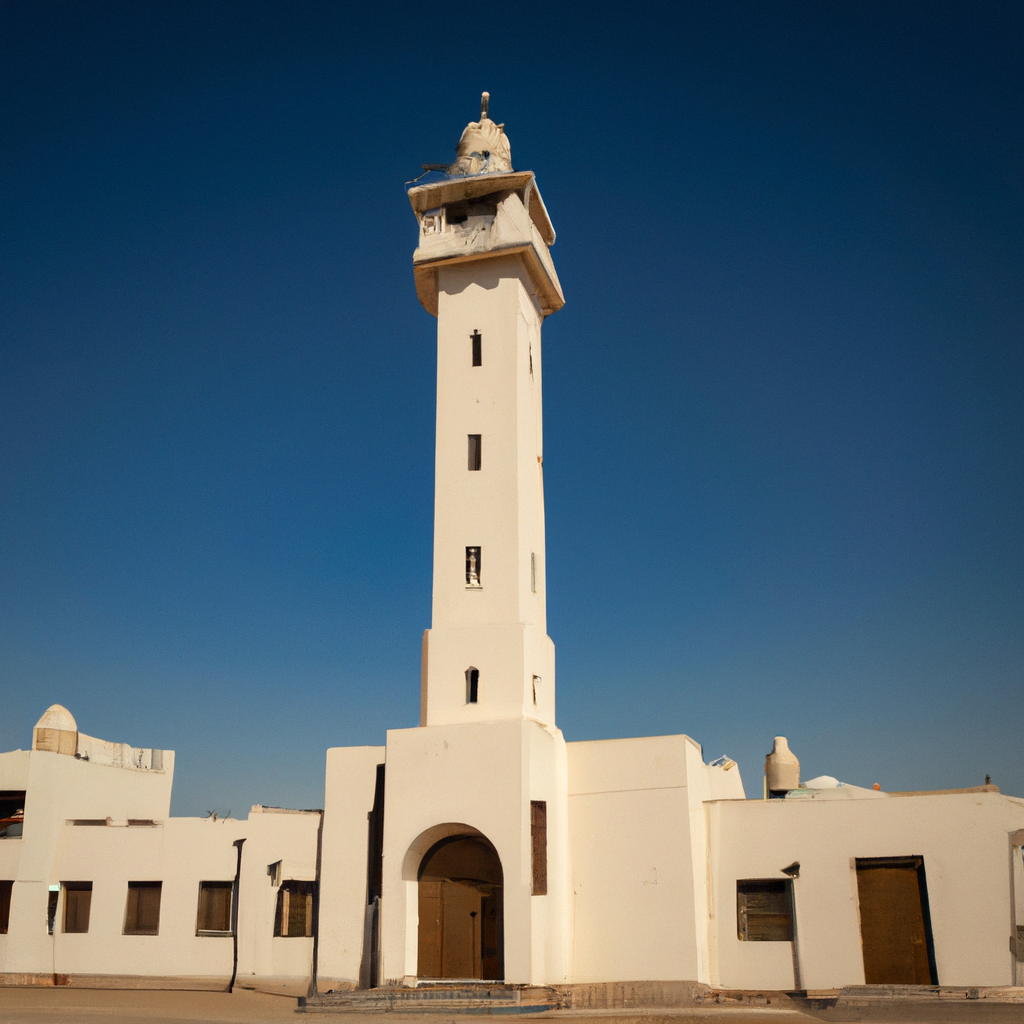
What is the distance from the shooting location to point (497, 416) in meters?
24.0

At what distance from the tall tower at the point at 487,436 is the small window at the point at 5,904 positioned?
1333 centimetres

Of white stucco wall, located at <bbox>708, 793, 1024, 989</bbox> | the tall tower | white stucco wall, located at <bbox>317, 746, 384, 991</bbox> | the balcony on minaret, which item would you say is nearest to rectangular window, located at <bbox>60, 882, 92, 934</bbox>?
white stucco wall, located at <bbox>317, 746, 384, 991</bbox>

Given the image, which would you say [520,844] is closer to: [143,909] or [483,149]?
[143,909]

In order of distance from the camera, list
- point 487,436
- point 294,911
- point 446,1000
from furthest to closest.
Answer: point 294,911
point 487,436
point 446,1000

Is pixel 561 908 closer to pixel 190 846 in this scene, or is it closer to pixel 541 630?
pixel 541 630

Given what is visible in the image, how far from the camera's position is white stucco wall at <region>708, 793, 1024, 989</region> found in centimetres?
2069

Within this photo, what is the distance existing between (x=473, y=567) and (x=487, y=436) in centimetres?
303

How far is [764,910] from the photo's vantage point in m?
22.0

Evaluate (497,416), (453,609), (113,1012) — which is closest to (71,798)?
(113,1012)

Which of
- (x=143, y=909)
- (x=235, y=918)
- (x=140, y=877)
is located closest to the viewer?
(x=235, y=918)

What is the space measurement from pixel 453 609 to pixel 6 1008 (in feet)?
37.3

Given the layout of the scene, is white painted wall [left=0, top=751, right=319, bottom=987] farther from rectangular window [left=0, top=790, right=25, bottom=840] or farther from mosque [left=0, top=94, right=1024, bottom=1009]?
rectangular window [left=0, top=790, right=25, bottom=840]

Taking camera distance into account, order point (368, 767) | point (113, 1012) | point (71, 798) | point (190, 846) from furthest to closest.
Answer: point (71, 798), point (190, 846), point (368, 767), point (113, 1012)

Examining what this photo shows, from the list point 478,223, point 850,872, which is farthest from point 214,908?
point 478,223
